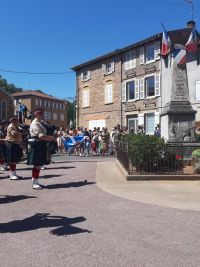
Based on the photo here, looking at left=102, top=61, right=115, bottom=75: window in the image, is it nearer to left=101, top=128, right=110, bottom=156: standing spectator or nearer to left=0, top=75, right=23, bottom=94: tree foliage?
left=101, top=128, right=110, bottom=156: standing spectator

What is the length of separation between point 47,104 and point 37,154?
7258 centimetres

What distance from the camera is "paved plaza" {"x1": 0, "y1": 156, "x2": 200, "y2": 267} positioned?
4.39 m

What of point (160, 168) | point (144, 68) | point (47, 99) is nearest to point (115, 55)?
point (144, 68)

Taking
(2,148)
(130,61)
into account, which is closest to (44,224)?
(2,148)

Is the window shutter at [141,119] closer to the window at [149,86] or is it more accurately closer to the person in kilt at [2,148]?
the window at [149,86]

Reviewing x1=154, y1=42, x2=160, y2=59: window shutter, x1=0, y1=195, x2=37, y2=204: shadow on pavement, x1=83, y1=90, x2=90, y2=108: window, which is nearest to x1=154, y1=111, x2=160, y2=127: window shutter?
x1=154, y1=42, x2=160, y2=59: window shutter

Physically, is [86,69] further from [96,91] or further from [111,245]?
[111,245]

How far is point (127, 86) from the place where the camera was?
34.2m

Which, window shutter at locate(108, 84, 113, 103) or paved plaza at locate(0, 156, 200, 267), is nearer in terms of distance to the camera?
paved plaza at locate(0, 156, 200, 267)

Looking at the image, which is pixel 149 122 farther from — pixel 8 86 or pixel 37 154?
pixel 8 86

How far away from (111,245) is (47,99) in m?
76.2

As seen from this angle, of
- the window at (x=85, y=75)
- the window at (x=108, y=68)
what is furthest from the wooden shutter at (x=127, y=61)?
the window at (x=85, y=75)

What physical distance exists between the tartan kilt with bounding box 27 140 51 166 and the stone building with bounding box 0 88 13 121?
4942 centimetres

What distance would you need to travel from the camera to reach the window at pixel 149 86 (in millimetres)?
31875
